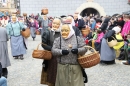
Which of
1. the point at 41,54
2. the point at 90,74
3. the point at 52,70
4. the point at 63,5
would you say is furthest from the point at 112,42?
the point at 63,5

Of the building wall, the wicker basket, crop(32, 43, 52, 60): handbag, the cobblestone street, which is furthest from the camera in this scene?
the building wall

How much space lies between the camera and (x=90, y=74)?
609 cm

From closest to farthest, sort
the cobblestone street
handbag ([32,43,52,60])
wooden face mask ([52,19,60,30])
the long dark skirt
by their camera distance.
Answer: handbag ([32,43,52,60])
wooden face mask ([52,19,60,30])
the long dark skirt
the cobblestone street

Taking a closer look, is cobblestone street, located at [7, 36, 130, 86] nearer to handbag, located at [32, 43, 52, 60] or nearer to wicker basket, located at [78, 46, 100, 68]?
handbag, located at [32, 43, 52, 60]

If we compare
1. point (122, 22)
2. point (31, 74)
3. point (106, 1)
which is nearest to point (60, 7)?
point (106, 1)

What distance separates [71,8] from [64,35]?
13820mm

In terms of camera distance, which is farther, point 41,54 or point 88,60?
point 41,54

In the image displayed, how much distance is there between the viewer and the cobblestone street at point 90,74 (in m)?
5.34

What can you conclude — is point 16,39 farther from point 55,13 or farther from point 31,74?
point 55,13

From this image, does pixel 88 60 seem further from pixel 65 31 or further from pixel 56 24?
pixel 56 24

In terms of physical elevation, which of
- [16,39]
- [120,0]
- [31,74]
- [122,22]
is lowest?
[31,74]

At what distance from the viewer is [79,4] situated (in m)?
17.2

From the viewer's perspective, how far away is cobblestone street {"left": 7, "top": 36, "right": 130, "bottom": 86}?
5.34 metres

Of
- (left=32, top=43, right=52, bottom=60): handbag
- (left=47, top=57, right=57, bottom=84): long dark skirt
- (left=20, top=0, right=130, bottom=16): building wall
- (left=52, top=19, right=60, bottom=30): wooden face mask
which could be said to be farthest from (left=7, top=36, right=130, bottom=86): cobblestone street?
(left=20, top=0, right=130, bottom=16): building wall
